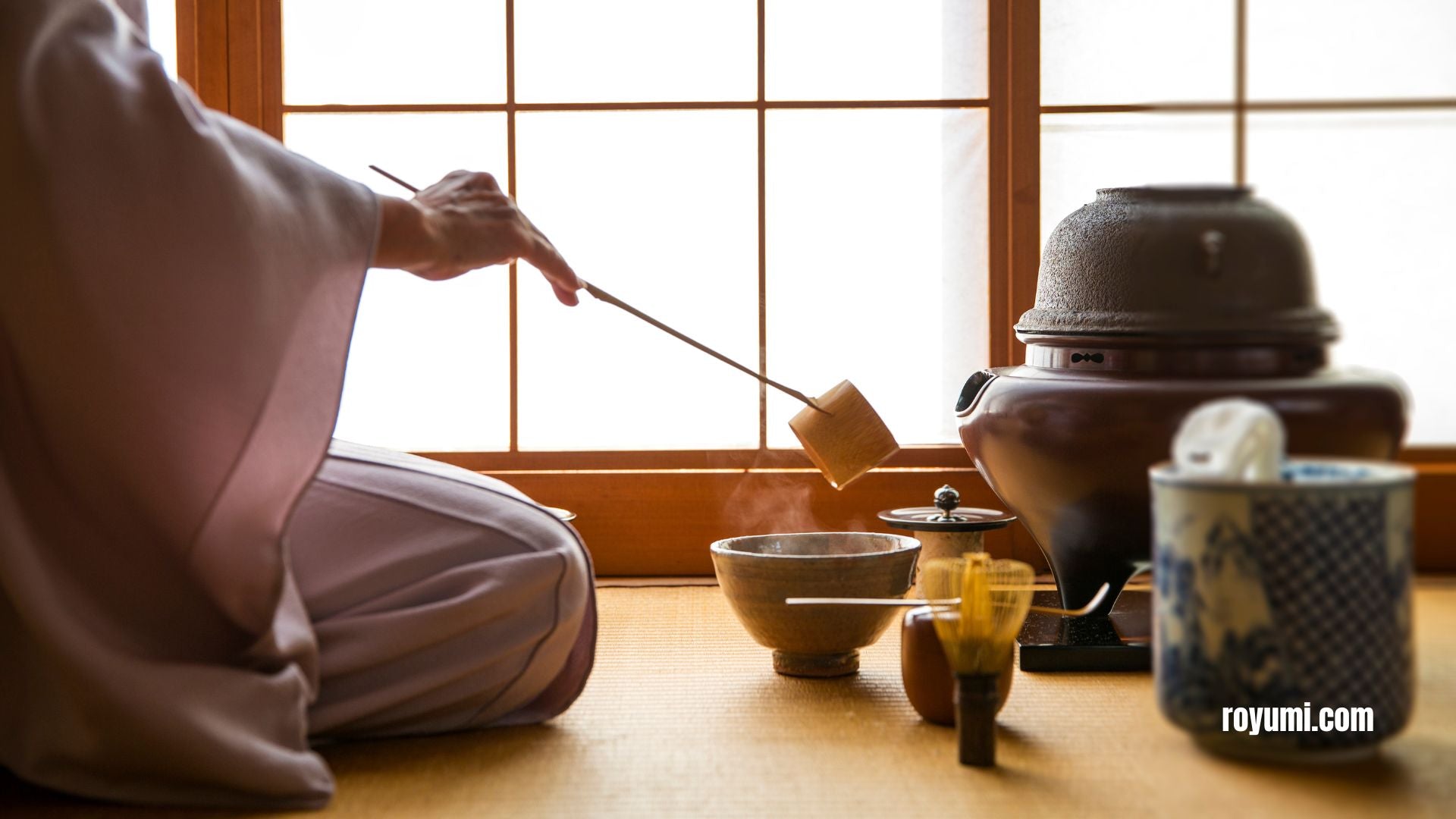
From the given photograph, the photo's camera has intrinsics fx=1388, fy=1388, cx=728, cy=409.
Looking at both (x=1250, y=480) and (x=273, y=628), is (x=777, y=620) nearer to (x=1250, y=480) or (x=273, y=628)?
(x=273, y=628)

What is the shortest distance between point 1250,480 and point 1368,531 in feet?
0.27

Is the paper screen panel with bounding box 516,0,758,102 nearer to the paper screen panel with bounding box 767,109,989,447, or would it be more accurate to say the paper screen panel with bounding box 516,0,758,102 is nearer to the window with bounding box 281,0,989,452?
the window with bounding box 281,0,989,452

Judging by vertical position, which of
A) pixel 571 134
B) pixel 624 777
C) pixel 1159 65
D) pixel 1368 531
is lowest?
pixel 624 777

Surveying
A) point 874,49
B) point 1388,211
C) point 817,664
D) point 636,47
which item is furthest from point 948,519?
point 1388,211

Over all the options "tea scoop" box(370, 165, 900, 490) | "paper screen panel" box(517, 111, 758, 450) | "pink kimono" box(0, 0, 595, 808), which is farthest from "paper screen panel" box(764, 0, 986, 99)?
"pink kimono" box(0, 0, 595, 808)

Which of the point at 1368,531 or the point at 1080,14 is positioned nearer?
the point at 1368,531

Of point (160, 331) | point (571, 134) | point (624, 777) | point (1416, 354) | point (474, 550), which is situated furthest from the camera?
point (571, 134)

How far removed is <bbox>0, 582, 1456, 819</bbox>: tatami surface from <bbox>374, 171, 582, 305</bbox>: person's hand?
0.56 meters

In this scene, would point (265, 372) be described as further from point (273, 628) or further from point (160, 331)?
point (273, 628)

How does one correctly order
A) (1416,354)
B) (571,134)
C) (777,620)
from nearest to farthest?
(1416,354), (777,620), (571,134)

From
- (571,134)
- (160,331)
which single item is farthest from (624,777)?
(571,134)

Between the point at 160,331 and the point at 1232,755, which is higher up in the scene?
the point at 160,331

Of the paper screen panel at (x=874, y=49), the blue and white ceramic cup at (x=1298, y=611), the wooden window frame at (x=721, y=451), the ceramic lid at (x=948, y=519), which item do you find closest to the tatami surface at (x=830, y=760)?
the blue and white ceramic cup at (x=1298, y=611)

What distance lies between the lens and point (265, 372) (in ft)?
4.50
